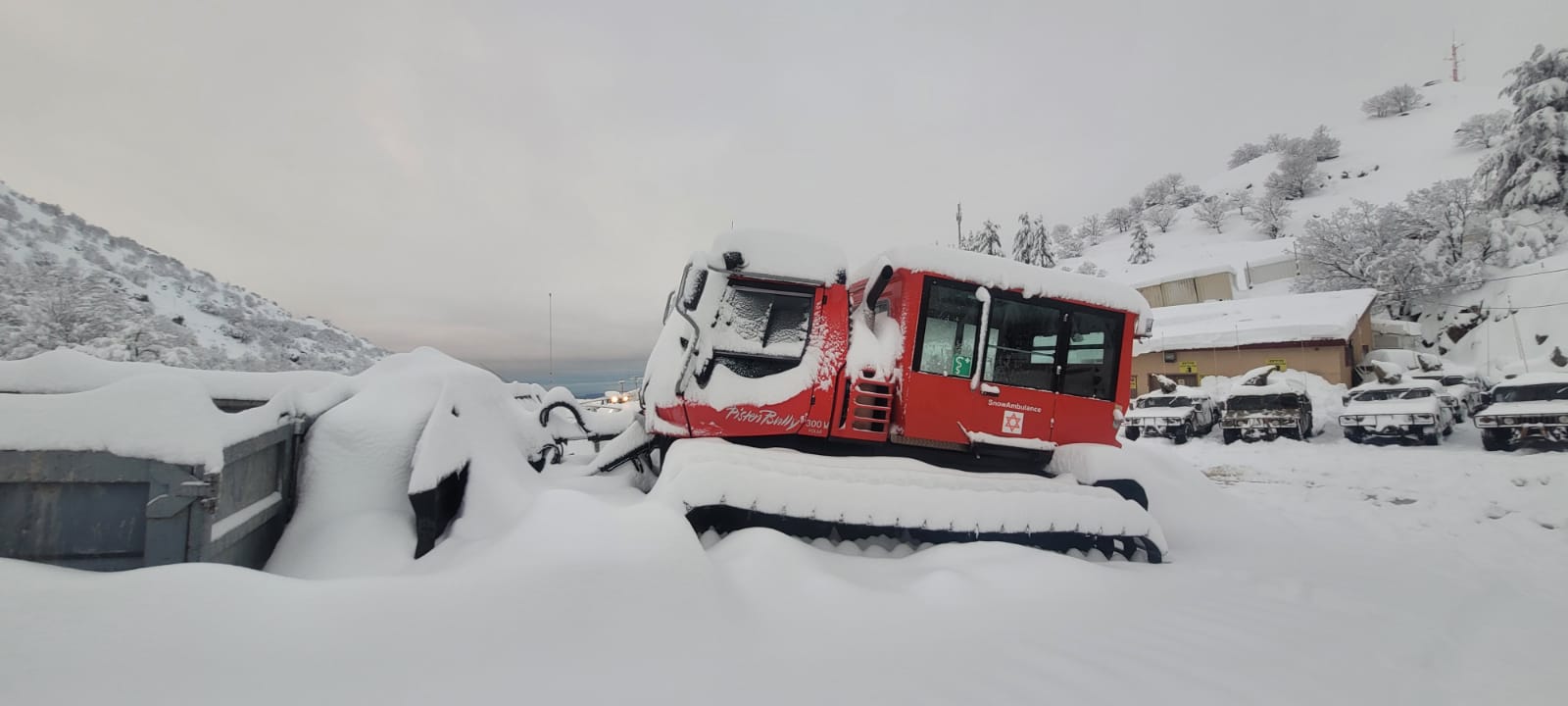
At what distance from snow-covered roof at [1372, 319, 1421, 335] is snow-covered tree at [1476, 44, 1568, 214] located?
9169 millimetres

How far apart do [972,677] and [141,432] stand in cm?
403

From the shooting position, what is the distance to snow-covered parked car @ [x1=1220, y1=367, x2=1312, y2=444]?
1401 centimetres

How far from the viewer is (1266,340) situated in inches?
802

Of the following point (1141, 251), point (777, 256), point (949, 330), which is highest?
point (1141, 251)

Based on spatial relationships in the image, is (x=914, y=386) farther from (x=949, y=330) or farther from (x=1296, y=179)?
(x=1296, y=179)

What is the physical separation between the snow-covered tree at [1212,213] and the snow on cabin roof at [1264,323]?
42879 millimetres

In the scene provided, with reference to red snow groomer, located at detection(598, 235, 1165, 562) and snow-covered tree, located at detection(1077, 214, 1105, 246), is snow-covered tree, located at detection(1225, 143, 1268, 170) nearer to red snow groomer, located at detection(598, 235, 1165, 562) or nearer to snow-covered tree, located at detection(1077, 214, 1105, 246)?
snow-covered tree, located at detection(1077, 214, 1105, 246)

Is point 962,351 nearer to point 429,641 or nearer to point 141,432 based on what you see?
point 429,641

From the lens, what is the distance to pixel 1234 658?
2793 mm

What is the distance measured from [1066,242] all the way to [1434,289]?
155 feet

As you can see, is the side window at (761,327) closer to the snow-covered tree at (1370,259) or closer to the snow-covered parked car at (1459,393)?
the snow-covered parked car at (1459,393)

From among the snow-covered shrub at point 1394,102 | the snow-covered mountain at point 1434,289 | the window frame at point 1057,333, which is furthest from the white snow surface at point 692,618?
the snow-covered shrub at point 1394,102

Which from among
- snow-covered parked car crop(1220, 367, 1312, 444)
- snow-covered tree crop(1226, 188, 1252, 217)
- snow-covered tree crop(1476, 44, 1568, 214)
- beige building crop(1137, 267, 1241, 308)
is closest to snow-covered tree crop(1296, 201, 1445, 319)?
beige building crop(1137, 267, 1241, 308)

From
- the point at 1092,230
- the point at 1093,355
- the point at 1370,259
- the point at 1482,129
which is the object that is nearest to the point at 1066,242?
the point at 1092,230
